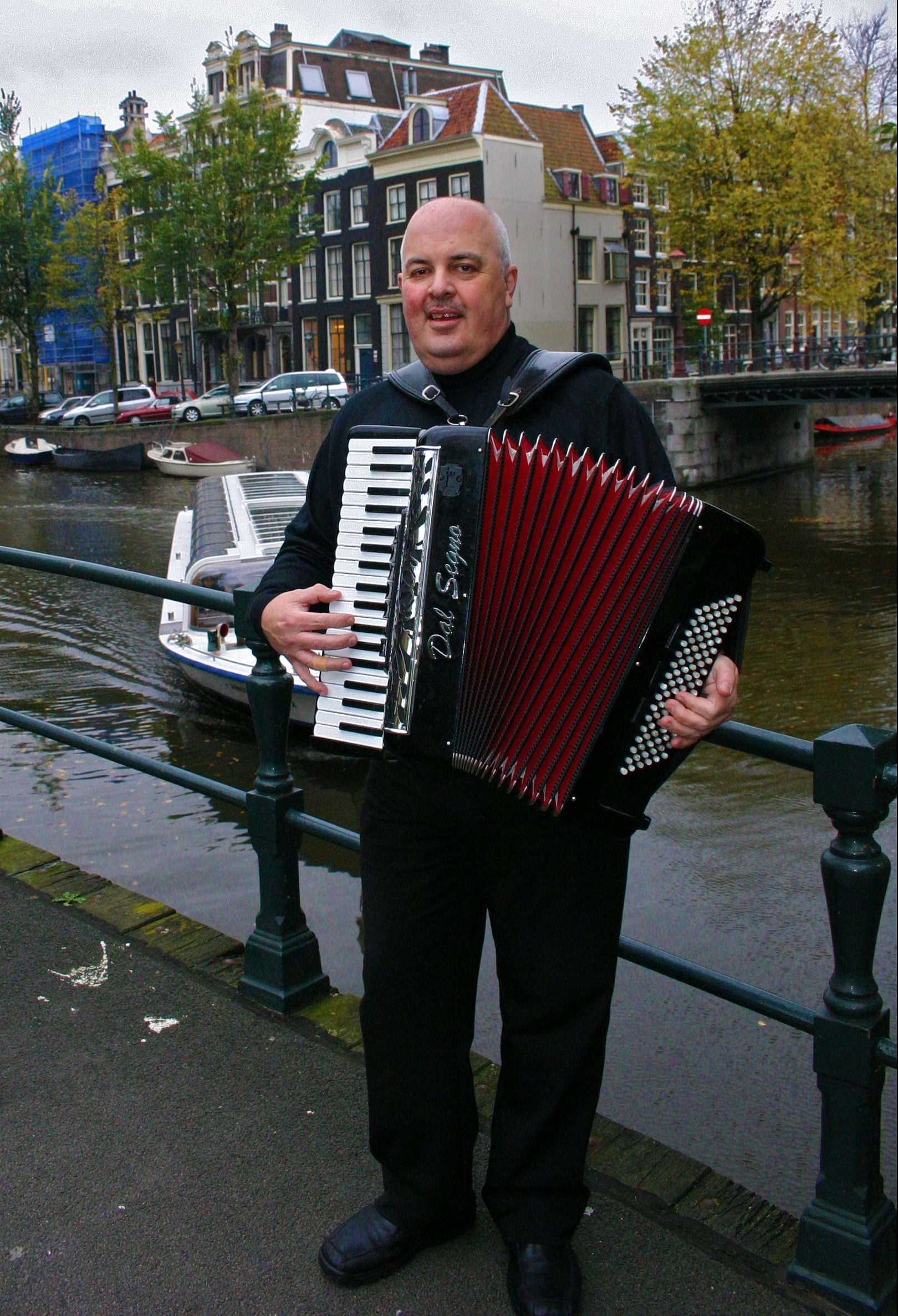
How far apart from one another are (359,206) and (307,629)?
130 ft

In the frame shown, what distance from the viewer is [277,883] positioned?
288cm

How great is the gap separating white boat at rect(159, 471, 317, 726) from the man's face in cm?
642

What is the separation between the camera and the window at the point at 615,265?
39.8 meters

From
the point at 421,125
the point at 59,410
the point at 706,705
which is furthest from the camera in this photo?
the point at 421,125

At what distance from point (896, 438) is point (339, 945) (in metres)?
38.6

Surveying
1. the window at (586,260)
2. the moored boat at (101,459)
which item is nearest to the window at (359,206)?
the window at (586,260)

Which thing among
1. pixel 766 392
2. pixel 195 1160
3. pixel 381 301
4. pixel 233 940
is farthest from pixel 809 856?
pixel 381 301

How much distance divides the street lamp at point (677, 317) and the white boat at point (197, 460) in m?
10.0

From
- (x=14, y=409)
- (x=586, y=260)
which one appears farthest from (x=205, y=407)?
(x=14, y=409)

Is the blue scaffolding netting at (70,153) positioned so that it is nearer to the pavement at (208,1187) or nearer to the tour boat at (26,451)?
the pavement at (208,1187)

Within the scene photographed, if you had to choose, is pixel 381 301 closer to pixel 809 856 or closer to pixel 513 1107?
pixel 809 856

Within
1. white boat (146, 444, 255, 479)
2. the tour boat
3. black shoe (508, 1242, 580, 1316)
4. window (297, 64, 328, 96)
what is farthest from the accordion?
window (297, 64, 328, 96)

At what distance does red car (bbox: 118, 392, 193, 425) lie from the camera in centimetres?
3400

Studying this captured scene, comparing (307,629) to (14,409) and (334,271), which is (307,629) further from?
(334,271)
